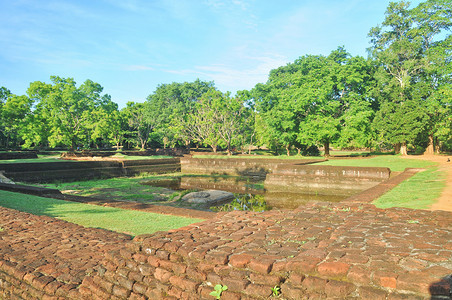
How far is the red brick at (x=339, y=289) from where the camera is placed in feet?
7.22

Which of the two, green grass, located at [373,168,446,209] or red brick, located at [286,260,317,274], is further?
green grass, located at [373,168,446,209]

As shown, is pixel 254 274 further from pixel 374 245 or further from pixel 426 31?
pixel 426 31

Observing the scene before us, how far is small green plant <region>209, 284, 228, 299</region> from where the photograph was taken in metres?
2.60

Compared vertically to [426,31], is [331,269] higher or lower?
lower

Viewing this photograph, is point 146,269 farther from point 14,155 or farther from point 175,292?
point 14,155

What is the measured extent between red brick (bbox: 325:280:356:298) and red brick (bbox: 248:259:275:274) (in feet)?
1.63

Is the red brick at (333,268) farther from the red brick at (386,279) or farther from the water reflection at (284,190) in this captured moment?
the water reflection at (284,190)

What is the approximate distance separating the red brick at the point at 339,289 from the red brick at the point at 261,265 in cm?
50

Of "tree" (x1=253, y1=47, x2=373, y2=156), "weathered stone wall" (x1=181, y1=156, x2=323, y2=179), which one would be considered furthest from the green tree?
"tree" (x1=253, y1=47, x2=373, y2=156)

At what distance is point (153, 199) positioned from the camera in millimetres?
11789

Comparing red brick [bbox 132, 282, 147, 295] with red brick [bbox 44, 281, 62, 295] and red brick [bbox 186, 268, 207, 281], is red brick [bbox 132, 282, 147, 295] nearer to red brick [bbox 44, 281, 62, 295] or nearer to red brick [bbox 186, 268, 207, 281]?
red brick [bbox 186, 268, 207, 281]

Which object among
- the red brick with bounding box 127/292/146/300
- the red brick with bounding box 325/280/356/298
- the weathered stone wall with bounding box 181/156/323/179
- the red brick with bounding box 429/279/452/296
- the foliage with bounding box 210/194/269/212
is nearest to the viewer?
the red brick with bounding box 429/279/452/296

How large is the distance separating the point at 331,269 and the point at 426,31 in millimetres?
33539

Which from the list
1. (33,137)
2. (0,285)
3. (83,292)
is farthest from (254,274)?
(33,137)
